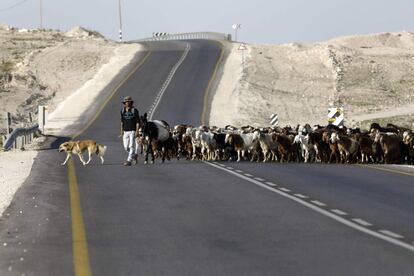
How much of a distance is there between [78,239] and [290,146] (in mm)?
19367

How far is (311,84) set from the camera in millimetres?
77125

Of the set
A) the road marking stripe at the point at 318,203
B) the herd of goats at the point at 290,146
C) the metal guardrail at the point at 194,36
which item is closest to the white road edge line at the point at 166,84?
the metal guardrail at the point at 194,36

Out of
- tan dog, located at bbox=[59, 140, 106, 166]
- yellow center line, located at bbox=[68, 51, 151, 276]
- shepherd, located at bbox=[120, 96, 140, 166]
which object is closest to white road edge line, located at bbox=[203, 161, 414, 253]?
yellow center line, located at bbox=[68, 51, 151, 276]

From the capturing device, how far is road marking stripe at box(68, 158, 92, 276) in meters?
9.95

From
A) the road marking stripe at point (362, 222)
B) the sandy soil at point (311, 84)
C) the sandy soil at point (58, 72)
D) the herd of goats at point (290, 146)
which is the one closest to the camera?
the road marking stripe at point (362, 222)

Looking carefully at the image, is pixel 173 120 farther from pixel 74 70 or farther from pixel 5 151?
pixel 74 70

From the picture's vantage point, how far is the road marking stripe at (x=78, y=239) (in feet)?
32.6

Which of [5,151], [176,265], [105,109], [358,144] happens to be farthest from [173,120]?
[176,265]

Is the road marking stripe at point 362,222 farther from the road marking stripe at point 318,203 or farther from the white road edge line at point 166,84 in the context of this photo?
the white road edge line at point 166,84

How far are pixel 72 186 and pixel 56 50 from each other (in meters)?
72.5

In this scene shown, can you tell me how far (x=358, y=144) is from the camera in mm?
30016

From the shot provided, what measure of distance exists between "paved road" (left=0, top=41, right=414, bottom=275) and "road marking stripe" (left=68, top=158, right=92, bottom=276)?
0.07m

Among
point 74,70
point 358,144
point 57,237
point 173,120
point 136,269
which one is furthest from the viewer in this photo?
point 74,70

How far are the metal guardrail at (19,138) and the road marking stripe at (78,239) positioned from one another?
59.0 feet
